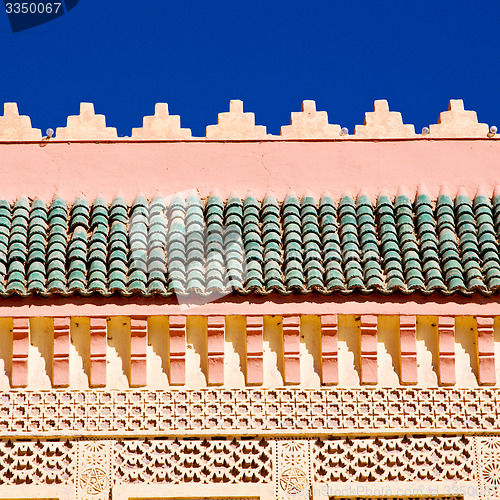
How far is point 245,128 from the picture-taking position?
1487cm

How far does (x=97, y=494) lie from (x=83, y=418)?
26.1 inches

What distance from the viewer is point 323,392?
13.0m

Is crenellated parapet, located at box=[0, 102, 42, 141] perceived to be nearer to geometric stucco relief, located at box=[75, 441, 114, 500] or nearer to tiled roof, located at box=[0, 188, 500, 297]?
tiled roof, located at box=[0, 188, 500, 297]

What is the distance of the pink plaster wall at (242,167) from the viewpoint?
14.4m

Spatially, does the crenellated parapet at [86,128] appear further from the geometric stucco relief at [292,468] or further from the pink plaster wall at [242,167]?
the geometric stucco relief at [292,468]

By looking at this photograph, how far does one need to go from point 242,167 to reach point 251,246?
1317mm

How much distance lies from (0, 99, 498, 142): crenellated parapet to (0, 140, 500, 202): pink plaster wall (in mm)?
73

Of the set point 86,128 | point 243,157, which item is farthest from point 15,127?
point 243,157

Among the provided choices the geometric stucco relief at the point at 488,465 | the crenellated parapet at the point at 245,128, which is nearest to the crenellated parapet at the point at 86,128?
the crenellated parapet at the point at 245,128

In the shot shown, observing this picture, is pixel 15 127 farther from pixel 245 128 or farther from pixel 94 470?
pixel 94 470

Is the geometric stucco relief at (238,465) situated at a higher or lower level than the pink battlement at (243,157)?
lower

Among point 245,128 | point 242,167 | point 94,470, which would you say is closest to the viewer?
point 94,470

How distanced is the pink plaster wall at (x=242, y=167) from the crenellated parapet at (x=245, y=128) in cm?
7

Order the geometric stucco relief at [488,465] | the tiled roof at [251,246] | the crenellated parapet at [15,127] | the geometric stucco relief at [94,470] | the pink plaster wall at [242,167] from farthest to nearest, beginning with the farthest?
1. the crenellated parapet at [15,127]
2. the pink plaster wall at [242,167]
3. the tiled roof at [251,246]
4. the geometric stucco relief at [488,465]
5. the geometric stucco relief at [94,470]
